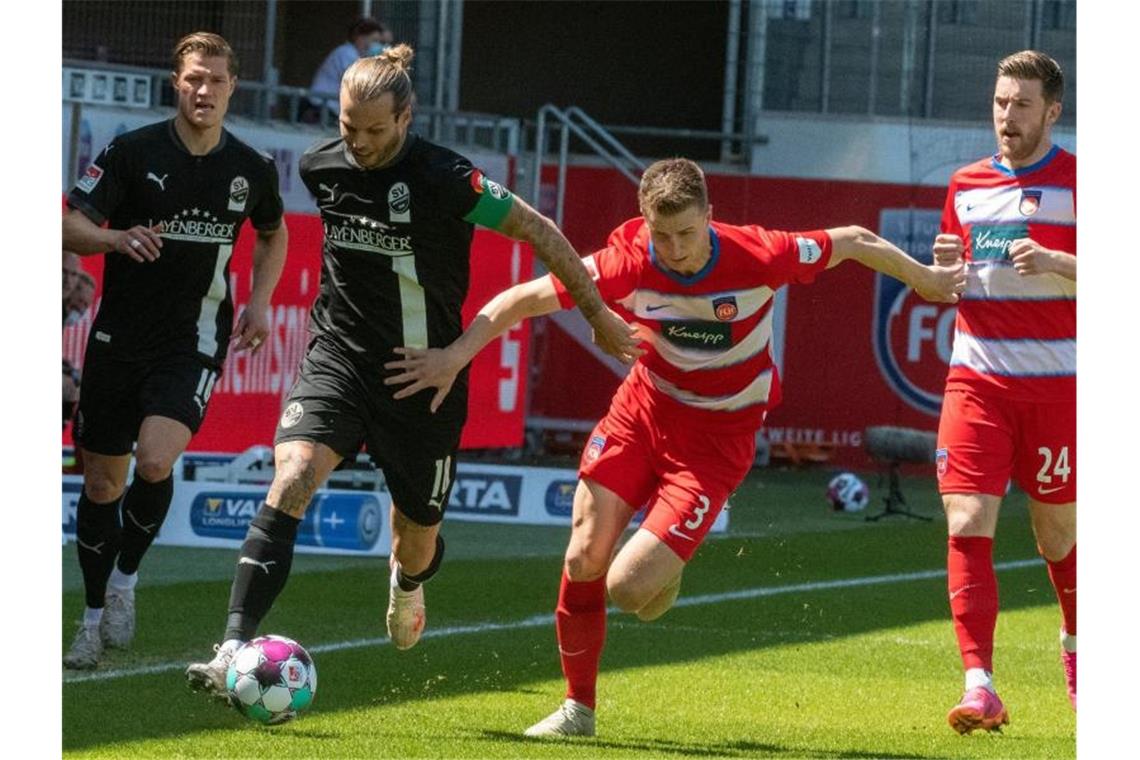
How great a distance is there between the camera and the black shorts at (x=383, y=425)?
23.6 ft

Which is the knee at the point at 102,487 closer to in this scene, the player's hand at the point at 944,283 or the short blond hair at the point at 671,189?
the short blond hair at the point at 671,189

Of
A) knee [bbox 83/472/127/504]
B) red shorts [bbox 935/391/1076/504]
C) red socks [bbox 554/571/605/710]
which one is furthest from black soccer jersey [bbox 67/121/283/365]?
red shorts [bbox 935/391/1076/504]

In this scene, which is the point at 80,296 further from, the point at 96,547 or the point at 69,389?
the point at 96,547

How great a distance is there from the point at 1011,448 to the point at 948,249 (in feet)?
2.57

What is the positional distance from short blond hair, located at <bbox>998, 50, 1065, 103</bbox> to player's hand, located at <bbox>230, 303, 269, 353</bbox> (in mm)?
3108

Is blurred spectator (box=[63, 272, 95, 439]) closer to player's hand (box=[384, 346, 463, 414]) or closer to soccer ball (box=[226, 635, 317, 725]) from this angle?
player's hand (box=[384, 346, 463, 414])

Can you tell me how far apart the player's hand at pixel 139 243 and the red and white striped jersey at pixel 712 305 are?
5.51 feet

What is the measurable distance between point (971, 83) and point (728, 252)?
49.1 ft

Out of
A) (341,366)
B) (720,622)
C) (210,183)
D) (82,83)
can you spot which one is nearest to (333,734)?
(341,366)

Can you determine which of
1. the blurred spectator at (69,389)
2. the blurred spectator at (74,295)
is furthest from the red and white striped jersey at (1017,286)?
the blurred spectator at (69,389)

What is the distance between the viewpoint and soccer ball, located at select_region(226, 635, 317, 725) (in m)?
6.52

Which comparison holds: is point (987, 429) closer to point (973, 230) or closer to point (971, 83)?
point (973, 230)

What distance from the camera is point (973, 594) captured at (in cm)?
786

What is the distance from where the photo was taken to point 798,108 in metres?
22.0
